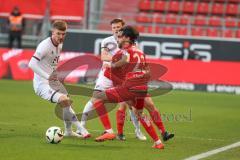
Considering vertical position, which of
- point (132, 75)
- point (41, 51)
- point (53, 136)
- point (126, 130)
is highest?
point (41, 51)

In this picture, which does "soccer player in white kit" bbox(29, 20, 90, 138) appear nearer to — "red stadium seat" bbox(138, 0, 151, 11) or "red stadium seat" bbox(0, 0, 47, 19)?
"red stadium seat" bbox(0, 0, 47, 19)

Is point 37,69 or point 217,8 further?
point 217,8

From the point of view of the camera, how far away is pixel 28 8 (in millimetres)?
29859

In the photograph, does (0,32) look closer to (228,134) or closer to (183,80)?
(183,80)

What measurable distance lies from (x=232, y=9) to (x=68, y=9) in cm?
717

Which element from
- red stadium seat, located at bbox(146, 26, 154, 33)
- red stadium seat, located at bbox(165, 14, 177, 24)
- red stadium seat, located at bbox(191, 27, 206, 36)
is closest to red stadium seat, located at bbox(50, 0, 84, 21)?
red stadium seat, located at bbox(146, 26, 154, 33)

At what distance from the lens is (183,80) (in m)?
25.0

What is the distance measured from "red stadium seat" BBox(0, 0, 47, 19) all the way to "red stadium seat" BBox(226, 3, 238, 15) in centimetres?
799

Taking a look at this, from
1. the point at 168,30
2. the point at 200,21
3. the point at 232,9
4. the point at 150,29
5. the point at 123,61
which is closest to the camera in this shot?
the point at 123,61

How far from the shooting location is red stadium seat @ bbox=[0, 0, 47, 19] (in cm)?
2967

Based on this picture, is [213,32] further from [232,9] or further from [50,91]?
[50,91]

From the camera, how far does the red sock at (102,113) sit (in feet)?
40.3

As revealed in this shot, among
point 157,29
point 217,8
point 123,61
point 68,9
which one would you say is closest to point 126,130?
point 123,61

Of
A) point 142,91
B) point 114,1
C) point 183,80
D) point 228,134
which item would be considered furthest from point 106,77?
point 114,1
